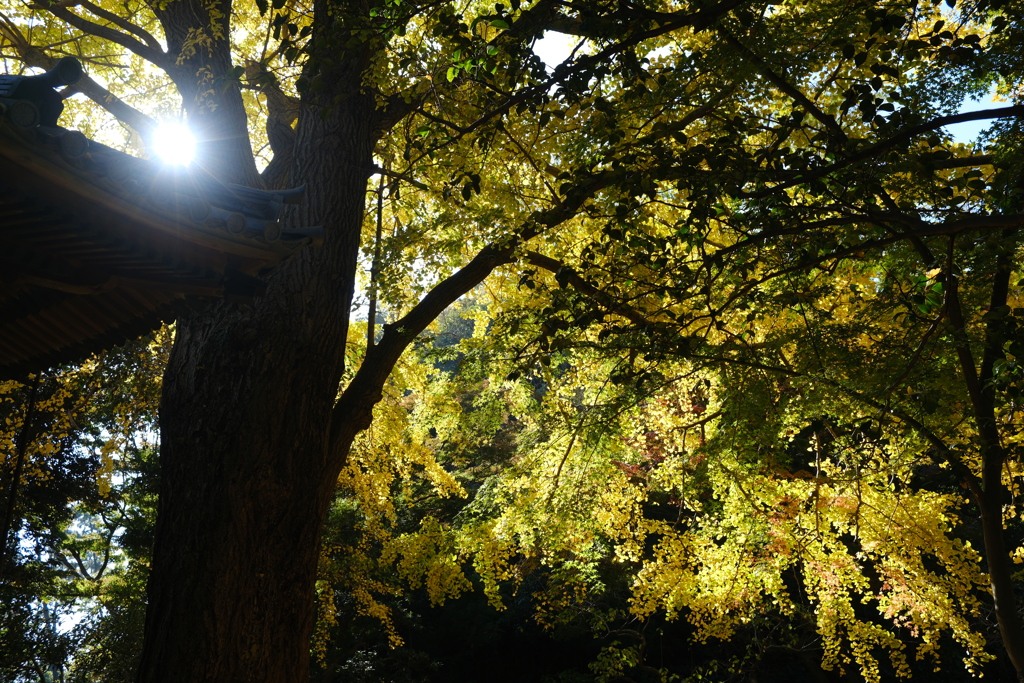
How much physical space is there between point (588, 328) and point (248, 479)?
147 inches

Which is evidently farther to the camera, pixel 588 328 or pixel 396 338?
pixel 588 328

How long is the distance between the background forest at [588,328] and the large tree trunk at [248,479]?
0.8 inches

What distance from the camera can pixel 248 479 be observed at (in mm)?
3166

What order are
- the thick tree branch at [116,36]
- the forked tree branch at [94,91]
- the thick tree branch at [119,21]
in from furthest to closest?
the thick tree branch at [119,21]
the thick tree branch at [116,36]
the forked tree branch at [94,91]

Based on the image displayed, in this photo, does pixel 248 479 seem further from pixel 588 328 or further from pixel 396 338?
→ pixel 588 328

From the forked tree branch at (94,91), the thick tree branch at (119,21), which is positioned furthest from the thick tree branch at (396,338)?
the thick tree branch at (119,21)

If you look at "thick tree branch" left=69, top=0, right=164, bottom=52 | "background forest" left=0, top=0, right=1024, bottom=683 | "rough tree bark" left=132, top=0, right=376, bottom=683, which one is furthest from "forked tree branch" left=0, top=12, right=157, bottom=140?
"rough tree bark" left=132, top=0, right=376, bottom=683

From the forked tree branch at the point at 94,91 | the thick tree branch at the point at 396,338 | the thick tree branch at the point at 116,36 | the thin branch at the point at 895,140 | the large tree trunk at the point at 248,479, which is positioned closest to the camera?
the thin branch at the point at 895,140

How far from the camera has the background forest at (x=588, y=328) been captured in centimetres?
300

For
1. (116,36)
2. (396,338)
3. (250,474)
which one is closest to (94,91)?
(116,36)

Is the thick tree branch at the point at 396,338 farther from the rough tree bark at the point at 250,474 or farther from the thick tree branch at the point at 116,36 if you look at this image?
the thick tree branch at the point at 116,36

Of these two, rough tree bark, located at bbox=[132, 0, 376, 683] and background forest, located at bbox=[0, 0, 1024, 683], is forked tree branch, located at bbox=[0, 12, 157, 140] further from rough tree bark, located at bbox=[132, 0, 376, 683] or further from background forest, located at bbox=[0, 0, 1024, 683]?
rough tree bark, located at bbox=[132, 0, 376, 683]

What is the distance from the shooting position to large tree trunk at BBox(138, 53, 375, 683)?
2975mm

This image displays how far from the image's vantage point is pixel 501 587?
11.4 m
